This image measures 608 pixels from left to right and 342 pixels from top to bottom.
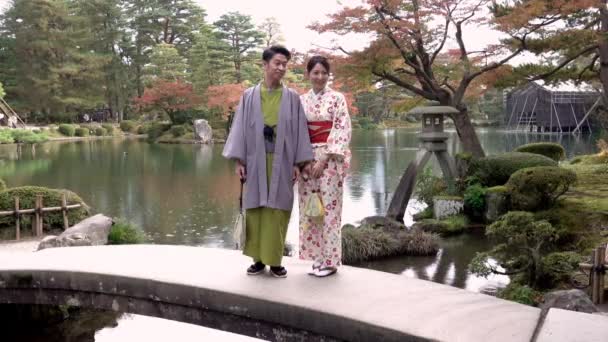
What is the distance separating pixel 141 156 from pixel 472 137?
1438cm

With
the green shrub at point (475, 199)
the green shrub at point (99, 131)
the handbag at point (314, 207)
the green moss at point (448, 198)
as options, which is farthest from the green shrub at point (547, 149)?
the green shrub at point (99, 131)

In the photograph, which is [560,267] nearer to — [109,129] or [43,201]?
[43,201]

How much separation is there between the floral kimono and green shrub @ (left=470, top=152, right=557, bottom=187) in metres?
7.08

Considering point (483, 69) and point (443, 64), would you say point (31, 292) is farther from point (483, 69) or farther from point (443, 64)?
point (443, 64)

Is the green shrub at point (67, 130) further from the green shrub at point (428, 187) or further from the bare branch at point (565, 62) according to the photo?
the bare branch at point (565, 62)

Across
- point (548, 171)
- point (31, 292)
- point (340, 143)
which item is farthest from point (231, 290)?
point (548, 171)

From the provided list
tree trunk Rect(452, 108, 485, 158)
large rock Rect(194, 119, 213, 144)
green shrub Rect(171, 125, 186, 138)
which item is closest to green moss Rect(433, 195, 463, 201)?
tree trunk Rect(452, 108, 485, 158)

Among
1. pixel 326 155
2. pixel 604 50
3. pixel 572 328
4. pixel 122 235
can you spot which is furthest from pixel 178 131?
pixel 572 328

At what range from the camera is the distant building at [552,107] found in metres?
28.8

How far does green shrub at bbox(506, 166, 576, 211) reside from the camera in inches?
310

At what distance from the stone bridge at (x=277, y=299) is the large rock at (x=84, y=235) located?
161 cm

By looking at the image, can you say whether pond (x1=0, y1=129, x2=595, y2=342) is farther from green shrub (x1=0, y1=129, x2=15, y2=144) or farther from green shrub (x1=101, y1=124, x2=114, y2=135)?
green shrub (x1=101, y1=124, x2=114, y2=135)

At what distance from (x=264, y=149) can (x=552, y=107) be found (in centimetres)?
3118

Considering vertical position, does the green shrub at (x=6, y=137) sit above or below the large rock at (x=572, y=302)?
above
